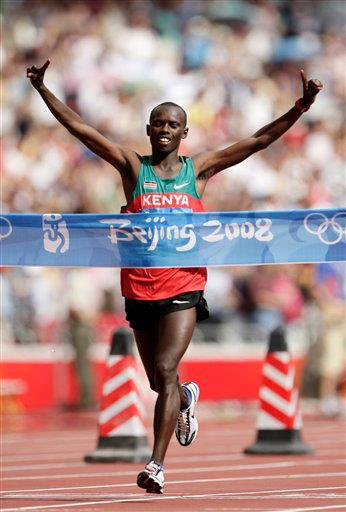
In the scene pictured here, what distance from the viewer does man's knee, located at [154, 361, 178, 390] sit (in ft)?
33.1

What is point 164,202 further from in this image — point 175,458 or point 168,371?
point 175,458

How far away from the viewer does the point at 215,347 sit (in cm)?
2334

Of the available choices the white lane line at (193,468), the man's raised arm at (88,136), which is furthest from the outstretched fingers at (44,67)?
the white lane line at (193,468)

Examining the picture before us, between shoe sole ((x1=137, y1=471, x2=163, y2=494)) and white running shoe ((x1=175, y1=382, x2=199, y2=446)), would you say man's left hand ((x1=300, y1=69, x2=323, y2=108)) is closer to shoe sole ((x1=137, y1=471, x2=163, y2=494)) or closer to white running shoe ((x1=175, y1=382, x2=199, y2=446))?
white running shoe ((x1=175, y1=382, x2=199, y2=446))

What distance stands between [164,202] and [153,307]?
75 centimetres

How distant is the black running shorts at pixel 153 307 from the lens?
10.3 m

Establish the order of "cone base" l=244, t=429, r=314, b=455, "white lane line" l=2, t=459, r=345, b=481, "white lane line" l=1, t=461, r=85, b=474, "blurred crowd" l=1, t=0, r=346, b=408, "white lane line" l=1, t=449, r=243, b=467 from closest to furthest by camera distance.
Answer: "white lane line" l=2, t=459, r=345, b=481
"white lane line" l=1, t=461, r=85, b=474
"white lane line" l=1, t=449, r=243, b=467
"cone base" l=244, t=429, r=314, b=455
"blurred crowd" l=1, t=0, r=346, b=408

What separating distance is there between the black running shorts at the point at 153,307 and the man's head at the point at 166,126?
98cm

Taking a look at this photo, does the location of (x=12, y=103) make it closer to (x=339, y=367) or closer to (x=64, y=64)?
(x=64, y=64)

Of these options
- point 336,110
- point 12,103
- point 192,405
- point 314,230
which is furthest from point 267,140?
point 336,110

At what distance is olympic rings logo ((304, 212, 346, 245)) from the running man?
81 cm

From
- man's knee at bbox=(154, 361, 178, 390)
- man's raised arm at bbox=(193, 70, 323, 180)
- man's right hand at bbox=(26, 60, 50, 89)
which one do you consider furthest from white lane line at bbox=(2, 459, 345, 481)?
man's right hand at bbox=(26, 60, 50, 89)

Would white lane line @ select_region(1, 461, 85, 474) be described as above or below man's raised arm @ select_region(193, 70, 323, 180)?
below

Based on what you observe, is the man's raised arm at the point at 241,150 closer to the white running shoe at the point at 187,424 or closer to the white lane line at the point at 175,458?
the white running shoe at the point at 187,424
